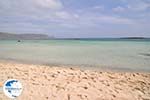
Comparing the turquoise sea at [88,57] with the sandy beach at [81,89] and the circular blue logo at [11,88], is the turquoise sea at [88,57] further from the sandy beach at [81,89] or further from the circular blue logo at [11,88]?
the circular blue logo at [11,88]

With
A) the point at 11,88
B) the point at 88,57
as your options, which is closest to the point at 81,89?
the point at 11,88

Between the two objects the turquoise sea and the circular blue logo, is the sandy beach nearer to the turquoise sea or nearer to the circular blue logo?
the circular blue logo

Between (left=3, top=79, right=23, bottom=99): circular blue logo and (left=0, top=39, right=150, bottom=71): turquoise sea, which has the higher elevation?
(left=3, top=79, right=23, bottom=99): circular blue logo

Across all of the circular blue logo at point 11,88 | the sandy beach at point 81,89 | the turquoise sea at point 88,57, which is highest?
the circular blue logo at point 11,88

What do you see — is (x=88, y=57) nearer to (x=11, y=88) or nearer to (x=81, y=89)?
(x=81, y=89)

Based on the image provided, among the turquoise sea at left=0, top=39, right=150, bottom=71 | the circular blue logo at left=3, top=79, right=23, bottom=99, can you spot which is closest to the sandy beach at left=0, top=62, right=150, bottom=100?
the circular blue logo at left=3, top=79, right=23, bottom=99

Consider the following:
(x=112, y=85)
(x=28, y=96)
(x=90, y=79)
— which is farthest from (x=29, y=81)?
(x=112, y=85)

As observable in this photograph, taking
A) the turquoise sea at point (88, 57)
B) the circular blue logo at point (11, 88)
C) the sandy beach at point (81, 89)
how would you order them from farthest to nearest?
the turquoise sea at point (88, 57), the sandy beach at point (81, 89), the circular blue logo at point (11, 88)

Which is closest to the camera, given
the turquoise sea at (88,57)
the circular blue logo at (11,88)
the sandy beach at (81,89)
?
the circular blue logo at (11,88)

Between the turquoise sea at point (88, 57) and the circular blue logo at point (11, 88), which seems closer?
the circular blue logo at point (11, 88)

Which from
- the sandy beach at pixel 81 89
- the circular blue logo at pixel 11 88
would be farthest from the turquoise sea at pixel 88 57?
the circular blue logo at pixel 11 88

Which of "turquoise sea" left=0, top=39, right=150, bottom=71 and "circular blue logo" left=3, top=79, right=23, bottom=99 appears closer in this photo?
"circular blue logo" left=3, top=79, right=23, bottom=99

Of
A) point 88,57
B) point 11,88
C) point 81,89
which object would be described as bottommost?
point 88,57

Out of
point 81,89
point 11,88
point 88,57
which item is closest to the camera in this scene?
point 11,88
